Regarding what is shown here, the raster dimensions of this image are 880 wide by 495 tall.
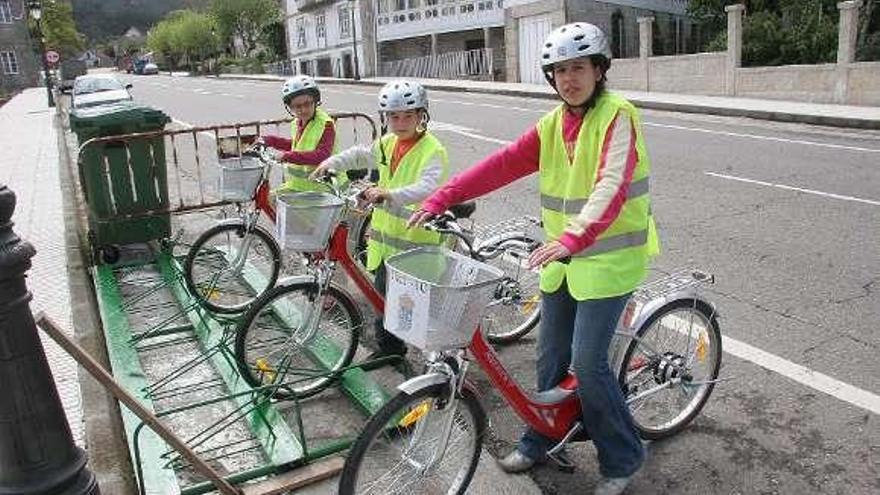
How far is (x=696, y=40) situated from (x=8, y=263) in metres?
31.7

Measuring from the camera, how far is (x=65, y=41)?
74875 millimetres

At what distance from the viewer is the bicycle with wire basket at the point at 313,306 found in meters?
4.16

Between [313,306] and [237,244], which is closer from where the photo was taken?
[313,306]

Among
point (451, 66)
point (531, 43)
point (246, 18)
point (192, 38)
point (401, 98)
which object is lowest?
point (401, 98)

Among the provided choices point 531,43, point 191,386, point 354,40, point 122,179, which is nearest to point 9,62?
point 354,40

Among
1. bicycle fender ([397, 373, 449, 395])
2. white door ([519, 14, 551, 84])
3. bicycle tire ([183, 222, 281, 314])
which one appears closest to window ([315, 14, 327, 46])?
white door ([519, 14, 551, 84])

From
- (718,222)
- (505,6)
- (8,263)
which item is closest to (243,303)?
(8,263)

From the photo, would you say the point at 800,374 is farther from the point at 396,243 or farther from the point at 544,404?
the point at 396,243

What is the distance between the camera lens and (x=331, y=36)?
48781 millimetres

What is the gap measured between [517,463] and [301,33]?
55.1 metres

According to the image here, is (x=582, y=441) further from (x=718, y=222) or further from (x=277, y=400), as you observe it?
(x=718, y=222)

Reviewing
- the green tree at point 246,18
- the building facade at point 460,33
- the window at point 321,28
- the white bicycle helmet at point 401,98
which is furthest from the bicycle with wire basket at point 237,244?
the green tree at point 246,18

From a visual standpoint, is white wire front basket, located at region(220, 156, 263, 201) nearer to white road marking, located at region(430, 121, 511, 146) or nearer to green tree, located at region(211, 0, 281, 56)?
white road marking, located at region(430, 121, 511, 146)

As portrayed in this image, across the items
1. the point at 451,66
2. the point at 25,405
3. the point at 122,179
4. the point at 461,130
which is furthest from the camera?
the point at 451,66
